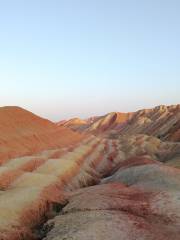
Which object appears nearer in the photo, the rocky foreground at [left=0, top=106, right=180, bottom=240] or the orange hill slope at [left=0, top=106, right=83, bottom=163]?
the rocky foreground at [left=0, top=106, right=180, bottom=240]

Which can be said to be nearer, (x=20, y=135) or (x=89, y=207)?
(x=89, y=207)

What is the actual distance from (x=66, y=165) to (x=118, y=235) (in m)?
27.0

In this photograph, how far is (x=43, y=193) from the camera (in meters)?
31.0

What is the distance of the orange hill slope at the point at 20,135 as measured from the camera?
6438 centimetres

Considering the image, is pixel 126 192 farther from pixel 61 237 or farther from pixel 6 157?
pixel 6 157

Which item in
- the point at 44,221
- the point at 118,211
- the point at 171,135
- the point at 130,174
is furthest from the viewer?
the point at 171,135

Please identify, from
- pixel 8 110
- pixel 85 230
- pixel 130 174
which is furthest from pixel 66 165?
pixel 8 110

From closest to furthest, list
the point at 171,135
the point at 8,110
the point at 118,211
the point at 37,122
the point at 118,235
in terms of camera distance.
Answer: the point at 118,235, the point at 118,211, the point at 8,110, the point at 37,122, the point at 171,135

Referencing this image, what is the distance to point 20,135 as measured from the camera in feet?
271

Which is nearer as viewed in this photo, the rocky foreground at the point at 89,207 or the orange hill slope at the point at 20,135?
the rocky foreground at the point at 89,207

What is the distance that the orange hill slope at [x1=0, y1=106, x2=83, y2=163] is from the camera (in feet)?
211

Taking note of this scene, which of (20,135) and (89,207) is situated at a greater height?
(89,207)

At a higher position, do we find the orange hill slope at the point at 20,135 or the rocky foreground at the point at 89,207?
the rocky foreground at the point at 89,207

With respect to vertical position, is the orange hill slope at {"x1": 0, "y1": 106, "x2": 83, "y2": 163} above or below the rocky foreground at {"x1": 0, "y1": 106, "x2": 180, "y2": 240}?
below
